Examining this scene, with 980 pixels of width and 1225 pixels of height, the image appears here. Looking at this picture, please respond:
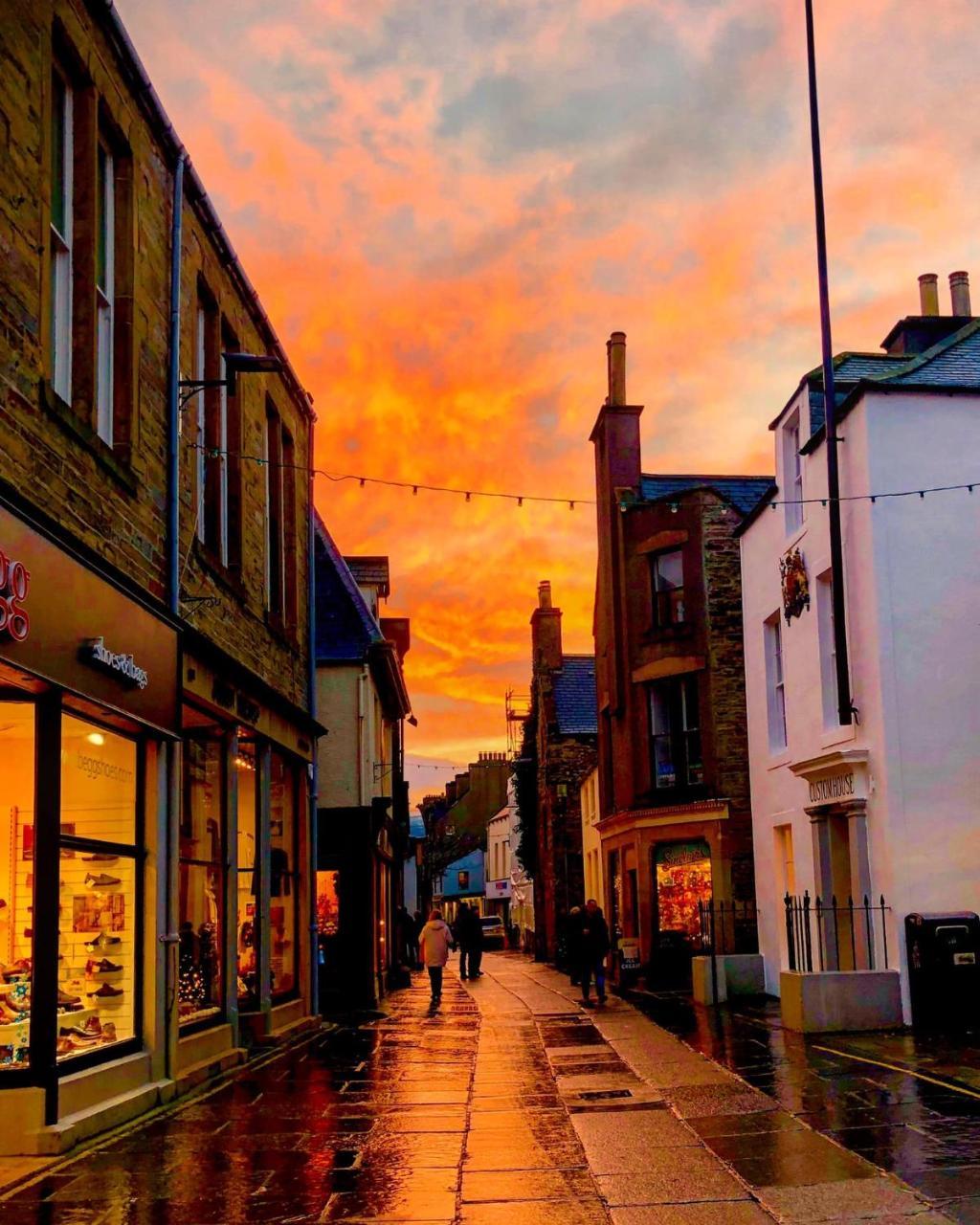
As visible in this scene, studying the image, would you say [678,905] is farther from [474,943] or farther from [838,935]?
[838,935]

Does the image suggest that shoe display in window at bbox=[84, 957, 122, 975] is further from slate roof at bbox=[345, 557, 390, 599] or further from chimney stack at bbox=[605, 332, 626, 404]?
chimney stack at bbox=[605, 332, 626, 404]

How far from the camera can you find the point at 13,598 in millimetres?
8820

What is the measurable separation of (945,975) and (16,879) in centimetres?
1139

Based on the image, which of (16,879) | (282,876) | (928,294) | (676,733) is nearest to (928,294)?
(928,294)

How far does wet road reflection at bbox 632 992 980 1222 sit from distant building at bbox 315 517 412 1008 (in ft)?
26.3

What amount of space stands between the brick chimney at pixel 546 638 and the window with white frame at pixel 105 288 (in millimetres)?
36255

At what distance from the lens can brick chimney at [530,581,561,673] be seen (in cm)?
4816

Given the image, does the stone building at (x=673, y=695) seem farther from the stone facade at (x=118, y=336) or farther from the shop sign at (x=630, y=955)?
the stone facade at (x=118, y=336)

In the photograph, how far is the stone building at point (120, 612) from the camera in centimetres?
→ 966

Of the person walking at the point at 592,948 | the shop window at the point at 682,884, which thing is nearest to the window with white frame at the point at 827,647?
the person walking at the point at 592,948

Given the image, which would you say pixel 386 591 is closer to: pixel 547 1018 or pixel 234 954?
pixel 547 1018

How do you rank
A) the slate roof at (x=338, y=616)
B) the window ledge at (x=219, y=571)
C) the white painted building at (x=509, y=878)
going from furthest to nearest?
the white painted building at (x=509, y=878)
the slate roof at (x=338, y=616)
the window ledge at (x=219, y=571)

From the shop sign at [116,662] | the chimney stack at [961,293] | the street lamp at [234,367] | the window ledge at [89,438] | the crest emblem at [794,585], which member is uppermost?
the chimney stack at [961,293]

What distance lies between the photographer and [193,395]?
14.6m
